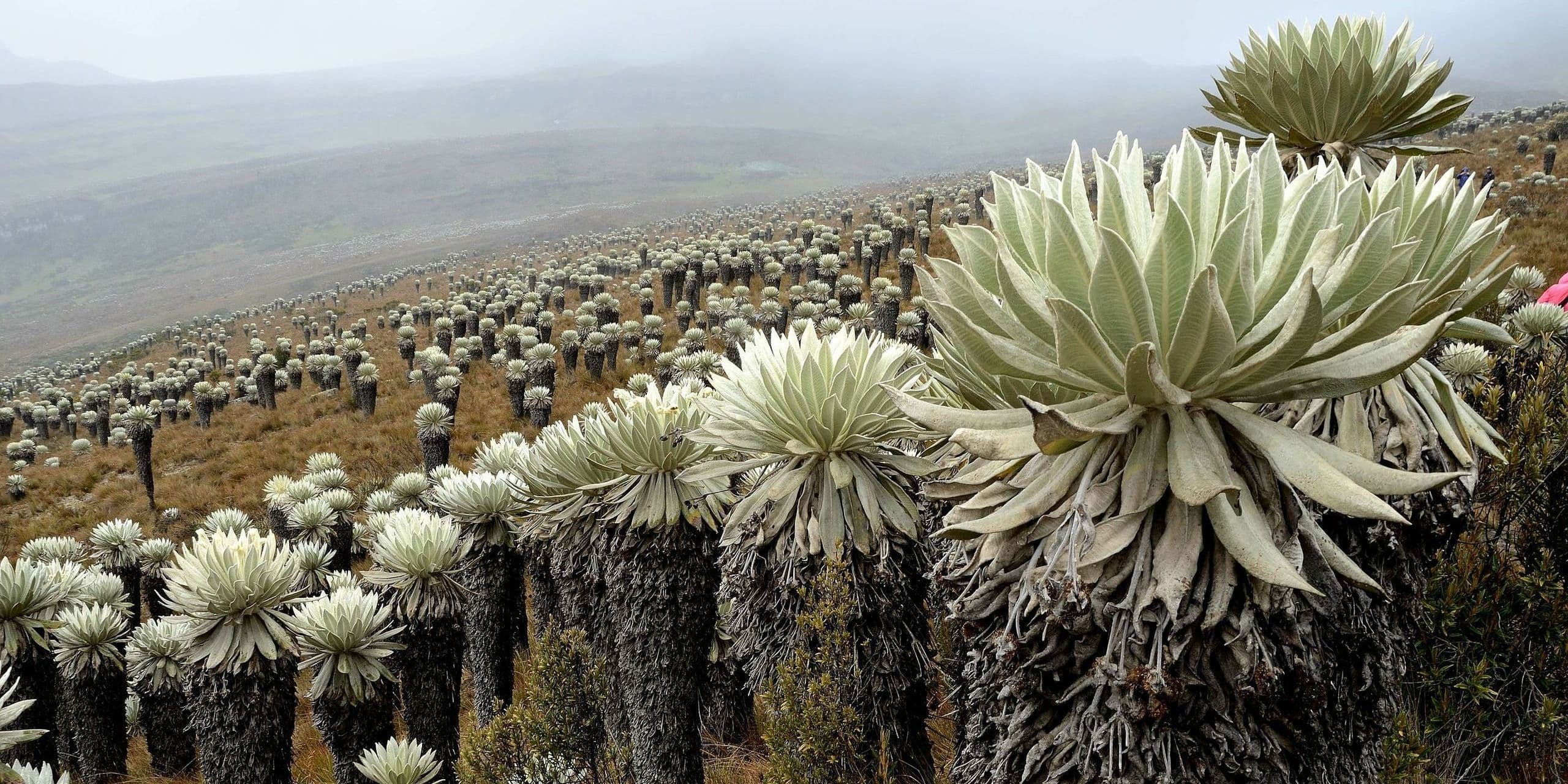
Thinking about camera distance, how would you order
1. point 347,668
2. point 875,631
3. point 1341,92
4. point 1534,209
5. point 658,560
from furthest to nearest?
point 1534,209
point 347,668
point 658,560
point 1341,92
point 875,631

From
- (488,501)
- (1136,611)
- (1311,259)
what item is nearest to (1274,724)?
(1136,611)

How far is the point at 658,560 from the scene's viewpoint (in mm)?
3346

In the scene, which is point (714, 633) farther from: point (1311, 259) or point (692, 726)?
point (1311, 259)

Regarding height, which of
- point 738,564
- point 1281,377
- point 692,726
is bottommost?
point 692,726

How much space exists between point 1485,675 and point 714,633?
3.35 meters

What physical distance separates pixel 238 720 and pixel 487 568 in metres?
1.40

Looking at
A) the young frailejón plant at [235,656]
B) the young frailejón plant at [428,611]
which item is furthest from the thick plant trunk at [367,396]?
the young frailejón plant at [235,656]

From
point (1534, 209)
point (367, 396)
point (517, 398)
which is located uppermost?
point (1534, 209)

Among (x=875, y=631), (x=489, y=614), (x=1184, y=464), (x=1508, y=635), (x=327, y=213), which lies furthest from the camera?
(x=327, y=213)

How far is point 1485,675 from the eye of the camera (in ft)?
9.70

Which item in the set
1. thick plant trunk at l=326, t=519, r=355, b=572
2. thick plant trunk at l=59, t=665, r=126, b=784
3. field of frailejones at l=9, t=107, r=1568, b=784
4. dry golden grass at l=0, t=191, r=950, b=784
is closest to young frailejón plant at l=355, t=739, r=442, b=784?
field of frailejones at l=9, t=107, r=1568, b=784

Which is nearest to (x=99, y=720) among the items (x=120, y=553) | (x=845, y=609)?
(x=120, y=553)

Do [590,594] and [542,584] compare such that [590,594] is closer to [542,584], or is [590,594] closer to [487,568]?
[487,568]

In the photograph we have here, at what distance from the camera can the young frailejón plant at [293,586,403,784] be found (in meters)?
4.12
